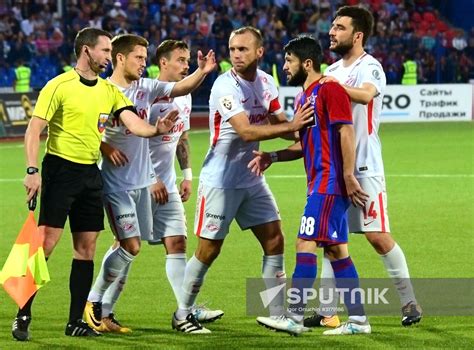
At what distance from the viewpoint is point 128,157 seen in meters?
8.52

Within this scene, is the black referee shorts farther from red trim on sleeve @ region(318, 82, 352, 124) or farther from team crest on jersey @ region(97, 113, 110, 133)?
red trim on sleeve @ region(318, 82, 352, 124)

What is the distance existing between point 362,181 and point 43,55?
79.7ft

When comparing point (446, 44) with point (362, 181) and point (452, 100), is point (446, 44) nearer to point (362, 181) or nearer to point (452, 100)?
point (452, 100)

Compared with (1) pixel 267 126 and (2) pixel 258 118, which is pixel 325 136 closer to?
(1) pixel 267 126

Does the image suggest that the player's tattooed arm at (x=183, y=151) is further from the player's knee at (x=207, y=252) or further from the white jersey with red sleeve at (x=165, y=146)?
the player's knee at (x=207, y=252)

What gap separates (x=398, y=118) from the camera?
3189 cm

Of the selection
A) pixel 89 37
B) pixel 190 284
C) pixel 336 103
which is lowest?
pixel 190 284

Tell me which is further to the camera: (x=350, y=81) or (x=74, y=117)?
(x=350, y=81)

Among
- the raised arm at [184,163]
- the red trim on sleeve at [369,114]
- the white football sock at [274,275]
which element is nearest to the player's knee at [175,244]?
the white football sock at [274,275]

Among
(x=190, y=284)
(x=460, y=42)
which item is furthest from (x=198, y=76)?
(x=460, y=42)

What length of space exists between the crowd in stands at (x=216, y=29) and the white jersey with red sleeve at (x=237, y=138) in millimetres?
22476

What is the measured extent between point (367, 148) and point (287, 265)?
3131mm

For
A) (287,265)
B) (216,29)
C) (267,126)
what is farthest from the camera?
(216,29)

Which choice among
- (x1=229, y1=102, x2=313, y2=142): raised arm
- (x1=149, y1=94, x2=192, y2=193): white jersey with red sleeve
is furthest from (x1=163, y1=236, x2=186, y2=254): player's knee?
(x1=229, y1=102, x2=313, y2=142): raised arm
